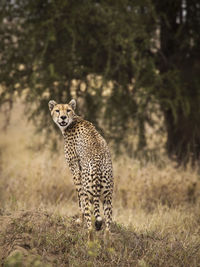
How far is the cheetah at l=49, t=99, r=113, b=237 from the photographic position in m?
3.90

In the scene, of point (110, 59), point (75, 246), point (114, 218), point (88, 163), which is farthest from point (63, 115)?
point (110, 59)

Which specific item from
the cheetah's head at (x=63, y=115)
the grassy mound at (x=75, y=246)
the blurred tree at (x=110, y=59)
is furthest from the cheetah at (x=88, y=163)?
the blurred tree at (x=110, y=59)

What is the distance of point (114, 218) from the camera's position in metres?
5.57

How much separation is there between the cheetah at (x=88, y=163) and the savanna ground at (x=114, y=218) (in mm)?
313

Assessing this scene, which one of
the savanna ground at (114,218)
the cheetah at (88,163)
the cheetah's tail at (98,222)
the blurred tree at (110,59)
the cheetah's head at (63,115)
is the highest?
the blurred tree at (110,59)

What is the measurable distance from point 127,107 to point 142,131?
1.82 ft

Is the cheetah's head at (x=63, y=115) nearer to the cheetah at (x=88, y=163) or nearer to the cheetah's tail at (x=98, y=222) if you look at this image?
the cheetah at (x=88, y=163)

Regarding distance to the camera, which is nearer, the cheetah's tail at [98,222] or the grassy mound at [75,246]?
the grassy mound at [75,246]

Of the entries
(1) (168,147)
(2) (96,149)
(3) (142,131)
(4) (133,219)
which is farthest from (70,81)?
(2) (96,149)

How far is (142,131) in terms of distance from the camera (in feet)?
27.0

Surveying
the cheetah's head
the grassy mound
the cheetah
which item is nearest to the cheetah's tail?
the cheetah

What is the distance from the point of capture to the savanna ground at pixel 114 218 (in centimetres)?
375

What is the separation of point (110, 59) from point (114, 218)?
3.41 meters

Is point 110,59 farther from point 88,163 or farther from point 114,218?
point 88,163
